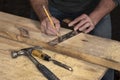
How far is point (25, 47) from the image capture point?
4.65 ft

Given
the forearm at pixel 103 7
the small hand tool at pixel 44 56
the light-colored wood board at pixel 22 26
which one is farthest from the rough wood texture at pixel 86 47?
the forearm at pixel 103 7

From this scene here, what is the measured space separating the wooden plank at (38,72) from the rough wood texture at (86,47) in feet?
0.17

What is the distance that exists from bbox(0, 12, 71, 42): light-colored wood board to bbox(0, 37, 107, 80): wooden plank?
0.68ft

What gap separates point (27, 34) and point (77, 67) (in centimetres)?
45

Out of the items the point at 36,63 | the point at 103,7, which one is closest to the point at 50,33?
the point at 36,63

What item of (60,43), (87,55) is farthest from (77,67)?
(60,43)

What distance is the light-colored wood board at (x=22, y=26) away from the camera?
60.6 inches

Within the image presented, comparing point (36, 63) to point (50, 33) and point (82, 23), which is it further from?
point (82, 23)

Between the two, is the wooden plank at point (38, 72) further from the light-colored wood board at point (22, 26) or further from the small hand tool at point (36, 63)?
the light-colored wood board at point (22, 26)

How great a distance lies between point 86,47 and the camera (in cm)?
141

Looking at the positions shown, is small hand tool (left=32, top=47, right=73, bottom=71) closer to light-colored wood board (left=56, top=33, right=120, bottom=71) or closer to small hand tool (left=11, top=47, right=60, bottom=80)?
small hand tool (left=11, top=47, right=60, bottom=80)

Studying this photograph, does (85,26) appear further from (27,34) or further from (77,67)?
(77,67)

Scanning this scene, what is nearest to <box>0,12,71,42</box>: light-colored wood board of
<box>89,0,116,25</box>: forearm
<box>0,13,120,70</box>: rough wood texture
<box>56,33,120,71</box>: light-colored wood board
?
<box>0,13,120,70</box>: rough wood texture

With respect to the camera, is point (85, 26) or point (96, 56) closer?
point (96, 56)
